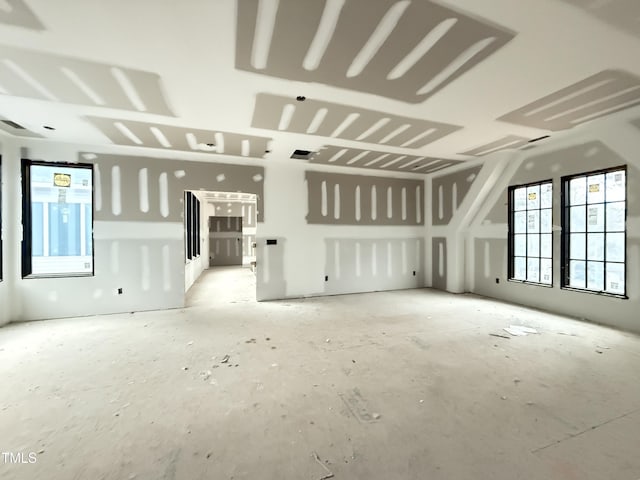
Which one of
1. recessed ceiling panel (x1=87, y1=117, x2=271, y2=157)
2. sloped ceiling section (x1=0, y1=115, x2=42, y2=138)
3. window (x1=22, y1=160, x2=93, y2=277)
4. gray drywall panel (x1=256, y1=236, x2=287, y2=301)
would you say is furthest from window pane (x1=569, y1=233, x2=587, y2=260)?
sloped ceiling section (x1=0, y1=115, x2=42, y2=138)

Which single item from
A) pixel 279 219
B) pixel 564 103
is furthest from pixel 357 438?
pixel 279 219

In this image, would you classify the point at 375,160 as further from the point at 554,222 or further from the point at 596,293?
the point at 596,293

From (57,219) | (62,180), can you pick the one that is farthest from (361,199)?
(57,219)

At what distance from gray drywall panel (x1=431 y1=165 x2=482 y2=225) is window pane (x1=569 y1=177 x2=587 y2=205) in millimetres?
1437

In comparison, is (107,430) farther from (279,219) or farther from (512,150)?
(512,150)

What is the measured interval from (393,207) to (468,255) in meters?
1.91

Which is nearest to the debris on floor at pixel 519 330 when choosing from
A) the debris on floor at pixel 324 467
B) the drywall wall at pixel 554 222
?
the drywall wall at pixel 554 222

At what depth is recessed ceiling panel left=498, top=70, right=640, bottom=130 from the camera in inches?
101

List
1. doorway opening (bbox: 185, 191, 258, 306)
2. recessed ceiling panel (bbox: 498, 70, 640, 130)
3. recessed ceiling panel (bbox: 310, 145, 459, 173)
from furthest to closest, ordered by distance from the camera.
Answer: doorway opening (bbox: 185, 191, 258, 306)
recessed ceiling panel (bbox: 310, 145, 459, 173)
recessed ceiling panel (bbox: 498, 70, 640, 130)

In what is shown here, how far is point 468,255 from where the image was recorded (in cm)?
598

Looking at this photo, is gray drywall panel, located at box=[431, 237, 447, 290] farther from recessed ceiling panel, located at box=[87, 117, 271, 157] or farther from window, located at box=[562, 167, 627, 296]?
recessed ceiling panel, located at box=[87, 117, 271, 157]

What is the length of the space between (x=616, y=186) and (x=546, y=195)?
87cm

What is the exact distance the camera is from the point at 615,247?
3799mm

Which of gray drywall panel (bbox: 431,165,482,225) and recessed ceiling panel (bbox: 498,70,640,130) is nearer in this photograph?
recessed ceiling panel (bbox: 498,70,640,130)
